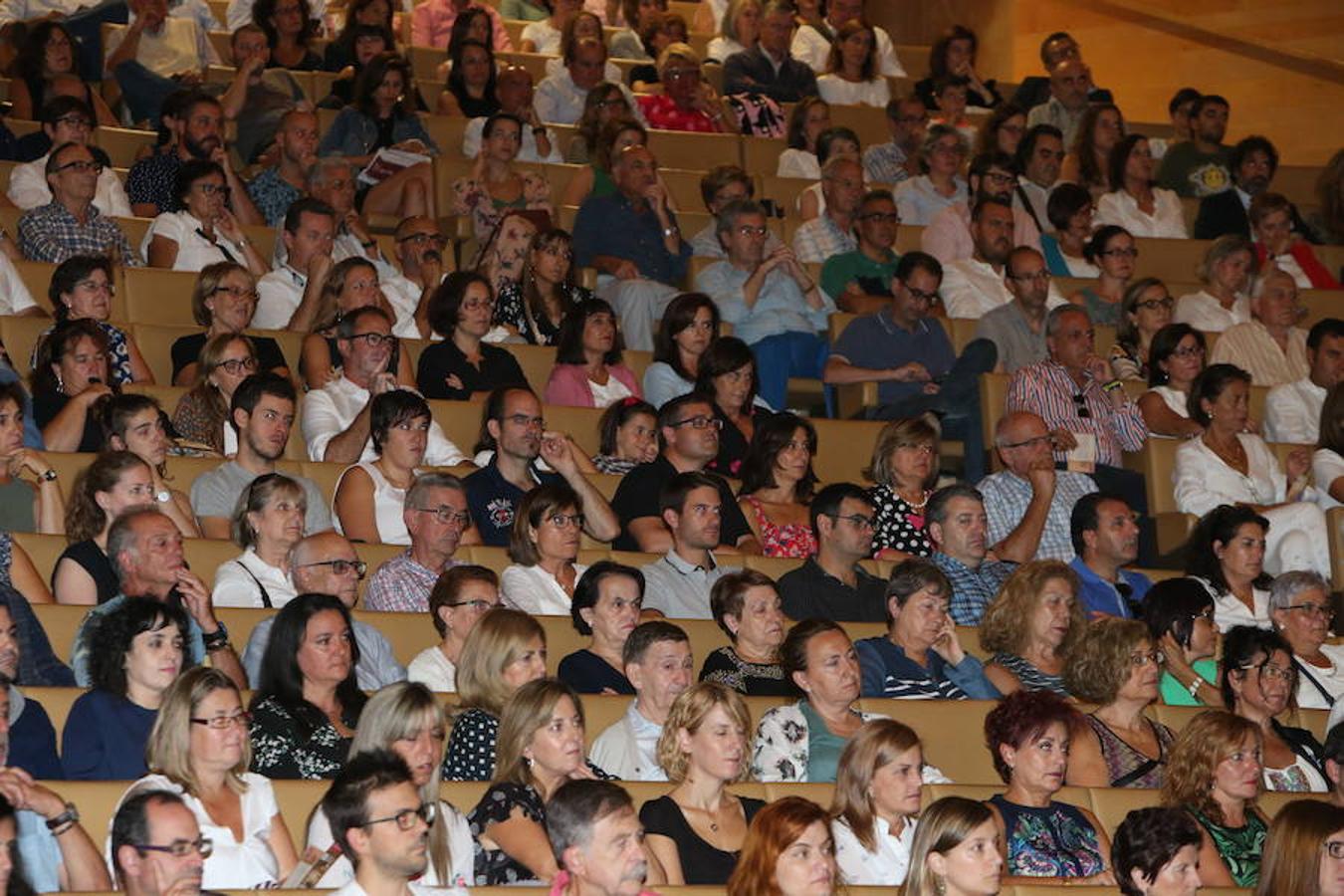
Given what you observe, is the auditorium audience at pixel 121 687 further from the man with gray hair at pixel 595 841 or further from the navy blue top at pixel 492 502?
the navy blue top at pixel 492 502

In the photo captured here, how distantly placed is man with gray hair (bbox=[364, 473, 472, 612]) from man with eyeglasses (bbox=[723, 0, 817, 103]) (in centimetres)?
445

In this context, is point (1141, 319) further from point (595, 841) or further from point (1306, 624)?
point (595, 841)

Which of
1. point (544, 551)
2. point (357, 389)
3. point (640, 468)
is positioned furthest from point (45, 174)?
point (544, 551)

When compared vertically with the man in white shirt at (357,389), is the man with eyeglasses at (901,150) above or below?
below

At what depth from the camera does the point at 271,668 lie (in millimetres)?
4227

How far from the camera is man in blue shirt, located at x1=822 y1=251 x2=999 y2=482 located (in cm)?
657

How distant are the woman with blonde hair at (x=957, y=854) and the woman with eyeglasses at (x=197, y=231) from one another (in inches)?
135

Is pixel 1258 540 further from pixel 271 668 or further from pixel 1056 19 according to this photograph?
pixel 1056 19

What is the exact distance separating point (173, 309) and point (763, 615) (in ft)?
7.91

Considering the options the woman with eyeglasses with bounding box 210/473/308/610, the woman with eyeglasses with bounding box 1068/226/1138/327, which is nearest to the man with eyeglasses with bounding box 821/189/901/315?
the woman with eyeglasses with bounding box 1068/226/1138/327

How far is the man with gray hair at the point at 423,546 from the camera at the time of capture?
196 inches

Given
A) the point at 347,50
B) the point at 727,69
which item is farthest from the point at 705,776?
the point at 727,69

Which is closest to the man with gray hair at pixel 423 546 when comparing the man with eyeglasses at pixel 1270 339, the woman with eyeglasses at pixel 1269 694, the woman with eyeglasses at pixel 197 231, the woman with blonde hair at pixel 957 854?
the woman with blonde hair at pixel 957 854

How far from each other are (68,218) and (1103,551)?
10.3 ft
